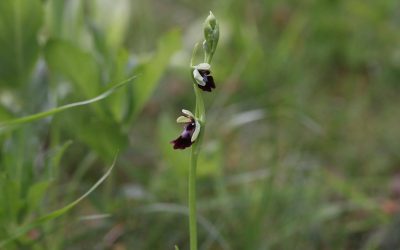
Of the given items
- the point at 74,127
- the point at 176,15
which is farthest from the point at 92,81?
the point at 176,15

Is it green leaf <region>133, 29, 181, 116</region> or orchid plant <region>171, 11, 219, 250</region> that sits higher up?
green leaf <region>133, 29, 181, 116</region>

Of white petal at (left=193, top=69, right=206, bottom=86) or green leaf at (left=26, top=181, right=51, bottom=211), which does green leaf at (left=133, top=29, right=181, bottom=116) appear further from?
white petal at (left=193, top=69, right=206, bottom=86)

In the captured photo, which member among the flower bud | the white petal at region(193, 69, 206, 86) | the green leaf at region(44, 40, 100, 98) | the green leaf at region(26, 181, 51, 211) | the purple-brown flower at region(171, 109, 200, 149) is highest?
the green leaf at region(44, 40, 100, 98)

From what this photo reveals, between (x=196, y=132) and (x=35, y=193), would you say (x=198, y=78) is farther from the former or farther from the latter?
(x=35, y=193)

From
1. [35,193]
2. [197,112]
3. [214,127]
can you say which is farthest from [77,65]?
[214,127]

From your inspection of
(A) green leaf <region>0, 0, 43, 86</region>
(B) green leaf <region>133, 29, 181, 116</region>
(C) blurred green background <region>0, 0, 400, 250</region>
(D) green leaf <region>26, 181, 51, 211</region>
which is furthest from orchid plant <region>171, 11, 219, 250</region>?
(A) green leaf <region>0, 0, 43, 86</region>

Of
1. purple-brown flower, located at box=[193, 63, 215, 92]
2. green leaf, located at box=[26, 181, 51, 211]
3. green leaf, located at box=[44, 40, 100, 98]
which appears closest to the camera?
purple-brown flower, located at box=[193, 63, 215, 92]
